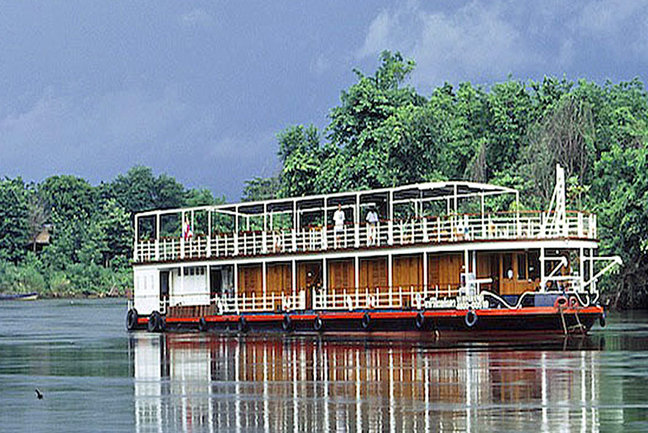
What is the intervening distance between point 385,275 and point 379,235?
156cm

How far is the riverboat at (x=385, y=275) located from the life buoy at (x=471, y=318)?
0.04m

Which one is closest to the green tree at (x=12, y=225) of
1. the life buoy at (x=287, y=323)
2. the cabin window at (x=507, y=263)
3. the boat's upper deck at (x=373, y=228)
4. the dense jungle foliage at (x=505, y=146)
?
the dense jungle foliage at (x=505, y=146)

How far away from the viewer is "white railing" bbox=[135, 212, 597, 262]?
131 ft

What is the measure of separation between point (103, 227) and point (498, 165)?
58.7 m

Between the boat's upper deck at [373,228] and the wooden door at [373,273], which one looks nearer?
the boat's upper deck at [373,228]

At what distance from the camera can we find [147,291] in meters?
50.3

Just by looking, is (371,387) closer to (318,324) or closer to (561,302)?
(561,302)

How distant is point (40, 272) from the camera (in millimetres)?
125000

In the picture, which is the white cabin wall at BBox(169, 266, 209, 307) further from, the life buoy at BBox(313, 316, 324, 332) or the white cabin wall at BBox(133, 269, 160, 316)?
the life buoy at BBox(313, 316, 324, 332)

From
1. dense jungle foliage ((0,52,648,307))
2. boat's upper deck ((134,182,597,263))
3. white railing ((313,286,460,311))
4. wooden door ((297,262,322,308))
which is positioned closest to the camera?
boat's upper deck ((134,182,597,263))

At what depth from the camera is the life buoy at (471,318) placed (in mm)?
37969

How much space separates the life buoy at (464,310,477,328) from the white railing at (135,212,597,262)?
8.39ft

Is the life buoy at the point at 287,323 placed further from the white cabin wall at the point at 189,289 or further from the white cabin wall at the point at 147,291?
the white cabin wall at the point at 147,291

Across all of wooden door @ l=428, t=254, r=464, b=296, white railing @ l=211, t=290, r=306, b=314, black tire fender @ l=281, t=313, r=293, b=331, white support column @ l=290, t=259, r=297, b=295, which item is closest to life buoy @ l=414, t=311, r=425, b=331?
wooden door @ l=428, t=254, r=464, b=296
